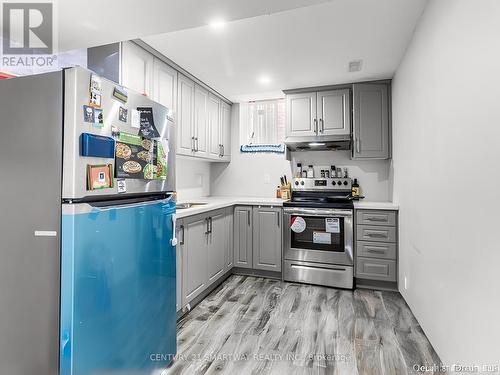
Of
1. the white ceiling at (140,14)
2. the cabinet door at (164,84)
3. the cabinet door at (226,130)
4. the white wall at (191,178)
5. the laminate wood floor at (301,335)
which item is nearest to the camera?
the white ceiling at (140,14)

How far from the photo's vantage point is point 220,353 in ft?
6.23

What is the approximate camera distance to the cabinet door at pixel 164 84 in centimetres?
250

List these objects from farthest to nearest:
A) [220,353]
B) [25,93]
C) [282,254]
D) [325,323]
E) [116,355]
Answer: [282,254]
[325,323]
[220,353]
[116,355]
[25,93]

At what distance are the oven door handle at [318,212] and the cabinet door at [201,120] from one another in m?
1.25

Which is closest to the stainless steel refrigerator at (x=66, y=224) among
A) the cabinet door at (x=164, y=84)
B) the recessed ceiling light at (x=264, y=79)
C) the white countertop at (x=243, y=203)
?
the white countertop at (x=243, y=203)

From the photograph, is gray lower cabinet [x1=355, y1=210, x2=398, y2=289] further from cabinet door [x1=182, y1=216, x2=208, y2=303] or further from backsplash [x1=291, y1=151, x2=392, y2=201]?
cabinet door [x1=182, y1=216, x2=208, y2=303]

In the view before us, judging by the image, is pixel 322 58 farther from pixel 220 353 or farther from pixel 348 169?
pixel 220 353

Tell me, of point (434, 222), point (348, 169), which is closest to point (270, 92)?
point (348, 169)

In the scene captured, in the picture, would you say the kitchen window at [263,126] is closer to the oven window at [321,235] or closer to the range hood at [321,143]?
the range hood at [321,143]

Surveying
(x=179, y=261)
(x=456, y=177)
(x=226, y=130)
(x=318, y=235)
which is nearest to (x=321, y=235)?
(x=318, y=235)

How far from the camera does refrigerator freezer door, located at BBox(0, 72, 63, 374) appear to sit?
112 cm

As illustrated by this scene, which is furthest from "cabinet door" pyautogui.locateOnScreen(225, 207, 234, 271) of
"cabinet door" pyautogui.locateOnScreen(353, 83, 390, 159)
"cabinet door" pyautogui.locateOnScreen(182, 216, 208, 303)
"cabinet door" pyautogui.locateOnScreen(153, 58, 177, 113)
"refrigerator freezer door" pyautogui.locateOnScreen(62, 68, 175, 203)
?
"refrigerator freezer door" pyautogui.locateOnScreen(62, 68, 175, 203)

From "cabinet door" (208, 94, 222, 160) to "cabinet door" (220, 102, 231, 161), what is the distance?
111mm

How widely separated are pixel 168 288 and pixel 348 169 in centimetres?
280
